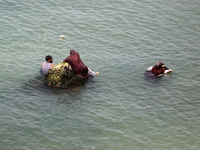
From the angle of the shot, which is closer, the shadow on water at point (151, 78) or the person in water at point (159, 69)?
Result: the shadow on water at point (151, 78)

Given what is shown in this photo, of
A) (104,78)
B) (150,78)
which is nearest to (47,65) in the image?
(104,78)

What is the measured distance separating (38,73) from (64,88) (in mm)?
2469

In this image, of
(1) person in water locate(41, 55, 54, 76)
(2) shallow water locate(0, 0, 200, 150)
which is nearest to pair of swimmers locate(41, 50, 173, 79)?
(1) person in water locate(41, 55, 54, 76)

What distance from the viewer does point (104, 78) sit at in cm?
2259

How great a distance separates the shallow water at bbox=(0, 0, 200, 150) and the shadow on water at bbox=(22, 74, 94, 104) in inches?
2.1

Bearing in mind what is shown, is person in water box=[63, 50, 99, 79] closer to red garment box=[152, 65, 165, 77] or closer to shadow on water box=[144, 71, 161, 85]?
shadow on water box=[144, 71, 161, 85]

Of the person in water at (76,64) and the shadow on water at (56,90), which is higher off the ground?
the person in water at (76,64)

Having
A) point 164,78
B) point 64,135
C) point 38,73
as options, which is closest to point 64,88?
point 38,73

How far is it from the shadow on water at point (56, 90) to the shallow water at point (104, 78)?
5 centimetres

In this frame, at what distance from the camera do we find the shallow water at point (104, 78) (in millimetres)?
17281

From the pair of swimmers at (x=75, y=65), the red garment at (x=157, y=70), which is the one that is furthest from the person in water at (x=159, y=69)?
the pair of swimmers at (x=75, y=65)

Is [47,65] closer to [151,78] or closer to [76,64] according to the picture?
[76,64]

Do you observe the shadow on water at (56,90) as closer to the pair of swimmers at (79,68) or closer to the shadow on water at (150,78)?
the pair of swimmers at (79,68)

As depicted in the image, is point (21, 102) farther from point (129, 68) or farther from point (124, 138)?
point (129, 68)
